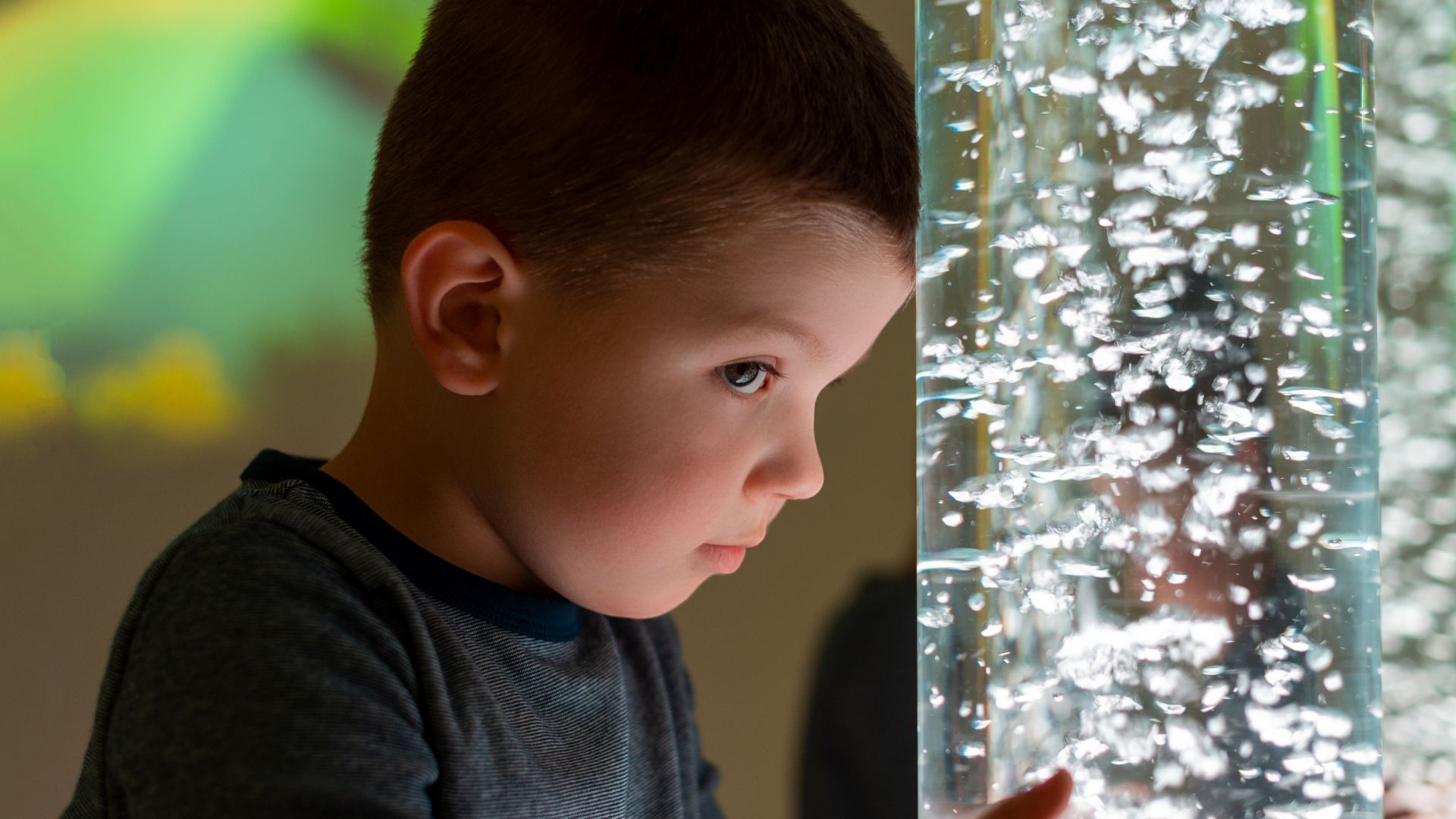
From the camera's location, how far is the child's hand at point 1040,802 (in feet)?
1.23

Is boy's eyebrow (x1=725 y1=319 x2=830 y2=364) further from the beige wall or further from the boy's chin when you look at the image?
the beige wall

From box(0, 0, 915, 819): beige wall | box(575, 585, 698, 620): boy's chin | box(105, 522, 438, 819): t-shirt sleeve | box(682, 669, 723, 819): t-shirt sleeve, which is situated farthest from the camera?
box(0, 0, 915, 819): beige wall

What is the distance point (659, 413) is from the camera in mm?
398

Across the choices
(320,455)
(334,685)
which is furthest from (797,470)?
(320,455)

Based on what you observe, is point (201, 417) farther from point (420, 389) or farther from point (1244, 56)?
A: point (1244, 56)

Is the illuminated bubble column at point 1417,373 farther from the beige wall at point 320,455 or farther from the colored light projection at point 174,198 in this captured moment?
the colored light projection at point 174,198

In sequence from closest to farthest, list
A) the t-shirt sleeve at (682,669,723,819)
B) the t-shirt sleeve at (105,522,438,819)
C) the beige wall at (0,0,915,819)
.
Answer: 1. the t-shirt sleeve at (105,522,438,819)
2. the t-shirt sleeve at (682,669,723,819)
3. the beige wall at (0,0,915,819)

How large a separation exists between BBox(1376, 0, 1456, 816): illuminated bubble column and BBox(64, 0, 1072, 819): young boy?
343mm

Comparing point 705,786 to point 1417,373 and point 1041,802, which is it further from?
point 1417,373

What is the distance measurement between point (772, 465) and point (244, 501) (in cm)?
19

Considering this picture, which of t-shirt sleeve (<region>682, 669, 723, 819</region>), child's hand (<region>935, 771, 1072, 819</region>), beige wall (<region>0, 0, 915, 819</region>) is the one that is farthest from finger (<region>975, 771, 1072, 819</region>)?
beige wall (<region>0, 0, 915, 819</region>)

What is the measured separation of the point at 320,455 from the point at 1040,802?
63cm

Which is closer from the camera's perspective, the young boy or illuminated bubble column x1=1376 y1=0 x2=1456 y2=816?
the young boy

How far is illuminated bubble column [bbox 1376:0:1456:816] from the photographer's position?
0.61 meters
